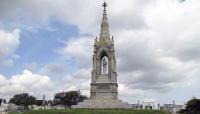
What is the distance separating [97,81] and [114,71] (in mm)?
3763

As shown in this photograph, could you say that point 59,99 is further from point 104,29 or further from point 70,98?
point 104,29

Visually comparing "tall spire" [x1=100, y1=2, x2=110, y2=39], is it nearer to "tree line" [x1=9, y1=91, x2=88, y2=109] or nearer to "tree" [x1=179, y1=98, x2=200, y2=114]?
"tree" [x1=179, y1=98, x2=200, y2=114]

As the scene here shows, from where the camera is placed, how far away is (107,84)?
240 ft

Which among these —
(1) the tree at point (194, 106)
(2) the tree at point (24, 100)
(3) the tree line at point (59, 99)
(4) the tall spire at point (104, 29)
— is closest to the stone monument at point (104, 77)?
(4) the tall spire at point (104, 29)

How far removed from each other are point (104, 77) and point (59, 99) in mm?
56608

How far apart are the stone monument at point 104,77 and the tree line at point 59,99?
4452cm

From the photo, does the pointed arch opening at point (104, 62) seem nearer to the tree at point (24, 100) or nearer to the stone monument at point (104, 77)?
the stone monument at point (104, 77)

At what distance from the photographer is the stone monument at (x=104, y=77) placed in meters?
69.2

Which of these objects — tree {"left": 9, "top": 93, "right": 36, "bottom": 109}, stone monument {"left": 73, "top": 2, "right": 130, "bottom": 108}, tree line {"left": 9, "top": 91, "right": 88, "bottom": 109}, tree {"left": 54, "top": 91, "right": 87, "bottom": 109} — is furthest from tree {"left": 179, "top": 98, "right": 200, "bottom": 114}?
tree {"left": 9, "top": 93, "right": 36, "bottom": 109}

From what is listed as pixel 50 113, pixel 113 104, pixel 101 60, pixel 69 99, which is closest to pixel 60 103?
pixel 69 99

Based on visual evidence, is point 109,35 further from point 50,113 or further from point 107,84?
point 50,113

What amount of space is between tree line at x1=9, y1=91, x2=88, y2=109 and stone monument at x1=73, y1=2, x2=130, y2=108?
146 ft

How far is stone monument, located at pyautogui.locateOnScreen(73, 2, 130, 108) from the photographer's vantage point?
69250 millimetres

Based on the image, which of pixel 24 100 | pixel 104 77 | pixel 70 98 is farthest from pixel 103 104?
pixel 24 100
